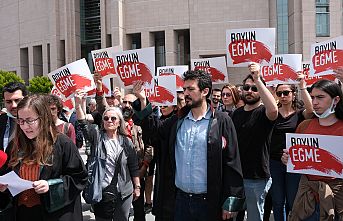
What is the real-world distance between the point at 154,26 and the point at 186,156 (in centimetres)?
4204

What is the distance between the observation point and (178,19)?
43969 millimetres

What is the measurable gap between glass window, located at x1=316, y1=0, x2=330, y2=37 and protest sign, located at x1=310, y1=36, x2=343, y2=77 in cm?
3543

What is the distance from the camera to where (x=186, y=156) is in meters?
3.77

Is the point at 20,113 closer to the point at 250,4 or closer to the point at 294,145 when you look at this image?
the point at 294,145

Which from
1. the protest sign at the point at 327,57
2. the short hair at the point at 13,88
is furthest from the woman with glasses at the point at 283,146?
the short hair at the point at 13,88

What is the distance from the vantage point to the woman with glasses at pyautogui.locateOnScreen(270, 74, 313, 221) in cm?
521

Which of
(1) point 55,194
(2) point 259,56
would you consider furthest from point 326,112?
→ (1) point 55,194

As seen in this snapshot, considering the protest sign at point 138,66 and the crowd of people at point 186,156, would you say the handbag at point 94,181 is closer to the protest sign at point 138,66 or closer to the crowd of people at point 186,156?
the crowd of people at point 186,156

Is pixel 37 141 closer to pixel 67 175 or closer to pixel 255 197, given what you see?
pixel 67 175

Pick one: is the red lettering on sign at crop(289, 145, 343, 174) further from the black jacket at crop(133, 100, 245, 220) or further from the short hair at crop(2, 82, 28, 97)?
the short hair at crop(2, 82, 28, 97)

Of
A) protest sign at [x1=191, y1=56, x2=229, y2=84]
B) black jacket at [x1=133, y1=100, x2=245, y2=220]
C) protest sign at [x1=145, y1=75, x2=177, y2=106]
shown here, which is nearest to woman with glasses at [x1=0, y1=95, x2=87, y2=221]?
black jacket at [x1=133, y1=100, x2=245, y2=220]

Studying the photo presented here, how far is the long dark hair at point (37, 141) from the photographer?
3096mm

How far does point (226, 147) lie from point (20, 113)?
1791 millimetres

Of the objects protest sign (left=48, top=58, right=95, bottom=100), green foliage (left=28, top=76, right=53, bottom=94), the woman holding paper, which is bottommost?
the woman holding paper
